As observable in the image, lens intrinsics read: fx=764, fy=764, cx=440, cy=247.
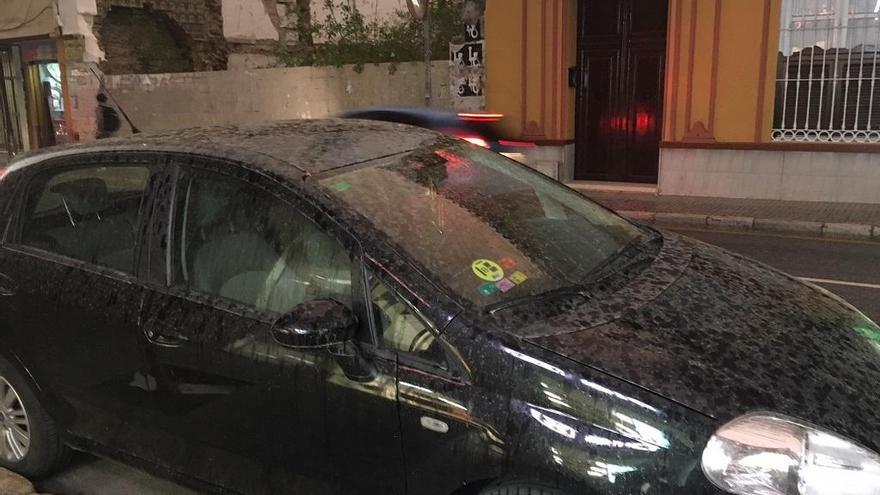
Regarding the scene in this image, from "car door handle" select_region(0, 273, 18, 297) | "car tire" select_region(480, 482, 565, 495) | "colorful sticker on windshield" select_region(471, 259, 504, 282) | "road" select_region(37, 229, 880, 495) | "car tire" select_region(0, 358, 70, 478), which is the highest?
"colorful sticker on windshield" select_region(471, 259, 504, 282)

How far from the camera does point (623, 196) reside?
11.6m

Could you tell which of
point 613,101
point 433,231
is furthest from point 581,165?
point 433,231

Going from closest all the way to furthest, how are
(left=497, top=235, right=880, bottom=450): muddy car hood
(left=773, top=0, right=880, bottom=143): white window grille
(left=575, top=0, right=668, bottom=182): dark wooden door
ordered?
(left=497, top=235, right=880, bottom=450): muddy car hood < (left=773, top=0, right=880, bottom=143): white window grille < (left=575, top=0, right=668, bottom=182): dark wooden door

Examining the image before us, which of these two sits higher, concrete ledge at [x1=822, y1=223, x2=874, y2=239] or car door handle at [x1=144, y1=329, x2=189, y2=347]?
car door handle at [x1=144, y1=329, x2=189, y2=347]

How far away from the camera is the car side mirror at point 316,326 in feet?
7.65

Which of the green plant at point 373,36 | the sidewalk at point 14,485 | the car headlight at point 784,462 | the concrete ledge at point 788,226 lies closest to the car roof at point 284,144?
the sidewalk at point 14,485

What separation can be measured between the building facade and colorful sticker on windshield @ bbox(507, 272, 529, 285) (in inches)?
379

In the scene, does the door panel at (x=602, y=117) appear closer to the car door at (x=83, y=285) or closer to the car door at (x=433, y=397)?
the car door at (x=83, y=285)

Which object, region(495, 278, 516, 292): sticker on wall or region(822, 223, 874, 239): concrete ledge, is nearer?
region(495, 278, 516, 292): sticker on wall

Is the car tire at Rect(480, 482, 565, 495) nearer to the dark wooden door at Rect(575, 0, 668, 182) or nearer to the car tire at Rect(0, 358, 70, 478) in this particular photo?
the car tire at Rect(0, 358, 70, 478)

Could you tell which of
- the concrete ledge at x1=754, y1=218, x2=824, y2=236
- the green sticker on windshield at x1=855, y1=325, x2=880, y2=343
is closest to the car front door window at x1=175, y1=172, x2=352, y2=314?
the green sticker on windshield at x1=855, y1=325, x2=880, y2=343

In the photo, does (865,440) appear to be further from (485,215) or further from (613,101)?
(613,101)

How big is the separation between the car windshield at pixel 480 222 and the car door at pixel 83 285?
0.96 metres

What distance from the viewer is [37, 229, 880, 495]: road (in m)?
3.58
